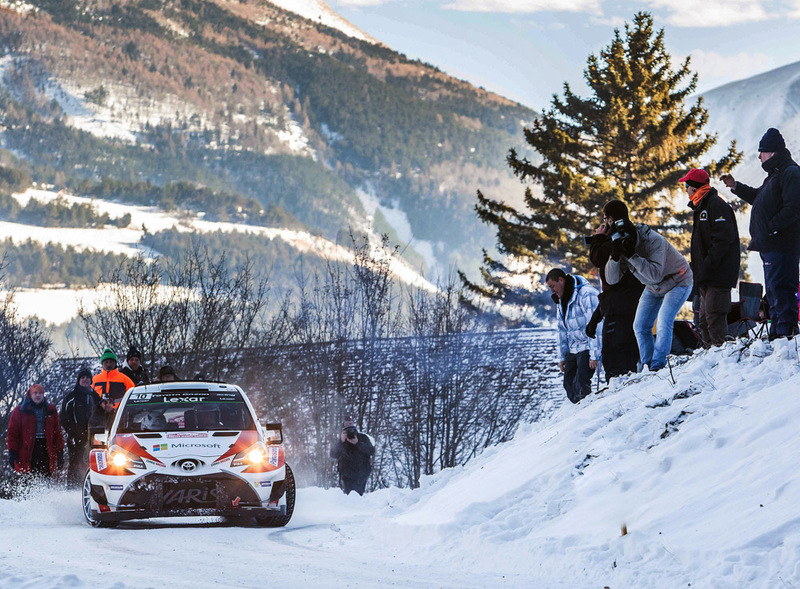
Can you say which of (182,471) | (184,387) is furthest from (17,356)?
(182,471)

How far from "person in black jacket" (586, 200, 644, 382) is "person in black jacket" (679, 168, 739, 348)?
0.68 metres

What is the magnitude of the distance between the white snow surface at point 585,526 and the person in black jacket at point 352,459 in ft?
18.0

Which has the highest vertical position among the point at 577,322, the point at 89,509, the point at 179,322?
the point at 577,322

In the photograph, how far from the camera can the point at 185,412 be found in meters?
11.5

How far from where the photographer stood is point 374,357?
46.0 m

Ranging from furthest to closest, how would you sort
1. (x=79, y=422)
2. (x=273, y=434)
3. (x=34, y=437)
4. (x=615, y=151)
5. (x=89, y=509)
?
1. (x=615, y=151)
2. (x=34, y=437)
3. (x=79, y=422)
4. (x=273, y=434)
5. (x=89, y=509)

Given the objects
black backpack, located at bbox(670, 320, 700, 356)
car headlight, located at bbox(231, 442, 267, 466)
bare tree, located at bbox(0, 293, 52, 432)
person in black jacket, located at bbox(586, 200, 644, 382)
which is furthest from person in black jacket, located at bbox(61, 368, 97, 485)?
bare tree, located at bbox(0, 293, 52, 432)

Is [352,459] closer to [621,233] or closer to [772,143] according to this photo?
[621,233]

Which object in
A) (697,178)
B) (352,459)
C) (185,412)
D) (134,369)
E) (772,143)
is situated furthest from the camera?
(352,459)

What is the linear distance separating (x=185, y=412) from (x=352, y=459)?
18.5 feet

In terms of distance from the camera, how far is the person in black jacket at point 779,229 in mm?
9789

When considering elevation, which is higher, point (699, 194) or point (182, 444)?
point (699, 194)

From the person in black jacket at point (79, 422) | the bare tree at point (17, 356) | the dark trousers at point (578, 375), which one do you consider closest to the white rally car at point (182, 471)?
the dark trousers at point (578, 375)

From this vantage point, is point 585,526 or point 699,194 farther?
point 699,194
